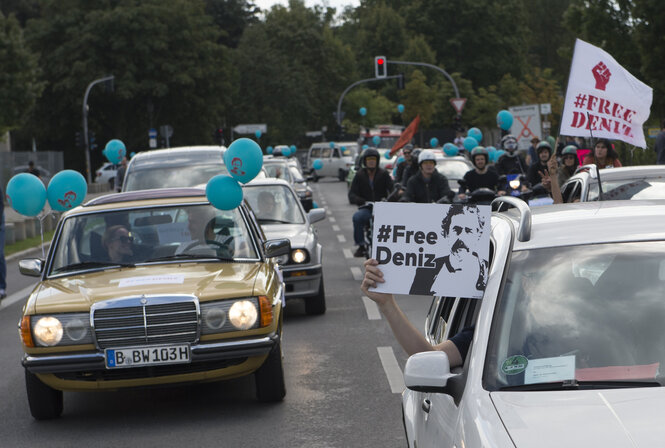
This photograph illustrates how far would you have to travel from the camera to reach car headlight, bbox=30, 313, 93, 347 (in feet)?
23.4

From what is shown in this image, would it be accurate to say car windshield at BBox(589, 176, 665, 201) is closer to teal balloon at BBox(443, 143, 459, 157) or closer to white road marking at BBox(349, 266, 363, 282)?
white road marking at BBox(349, 266, 363, 282)

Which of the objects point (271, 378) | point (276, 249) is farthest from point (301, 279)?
point (271, 378)

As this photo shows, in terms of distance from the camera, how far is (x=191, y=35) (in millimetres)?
69375

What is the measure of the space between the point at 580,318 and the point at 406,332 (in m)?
0.87

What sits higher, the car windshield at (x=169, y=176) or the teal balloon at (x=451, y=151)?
the car windshield at (x=169, y=176)

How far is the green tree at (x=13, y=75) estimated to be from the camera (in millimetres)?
42781

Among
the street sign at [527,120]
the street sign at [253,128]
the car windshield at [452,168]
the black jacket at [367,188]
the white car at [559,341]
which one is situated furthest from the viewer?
the street sign at [253,128]

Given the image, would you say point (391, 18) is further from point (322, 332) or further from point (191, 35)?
point (322, 332)

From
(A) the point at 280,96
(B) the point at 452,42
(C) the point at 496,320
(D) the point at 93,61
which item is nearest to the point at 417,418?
(C) the point at 496,320

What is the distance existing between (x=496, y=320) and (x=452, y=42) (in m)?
88.8

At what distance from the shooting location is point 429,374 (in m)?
3.56

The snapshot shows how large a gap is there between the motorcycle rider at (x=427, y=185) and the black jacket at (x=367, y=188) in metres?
1.24

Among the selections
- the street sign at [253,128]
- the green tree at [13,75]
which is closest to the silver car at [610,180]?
the green tree at [13,75]

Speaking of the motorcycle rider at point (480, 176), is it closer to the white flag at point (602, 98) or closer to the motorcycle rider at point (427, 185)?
the motorcycle rider at point (427, 185)
